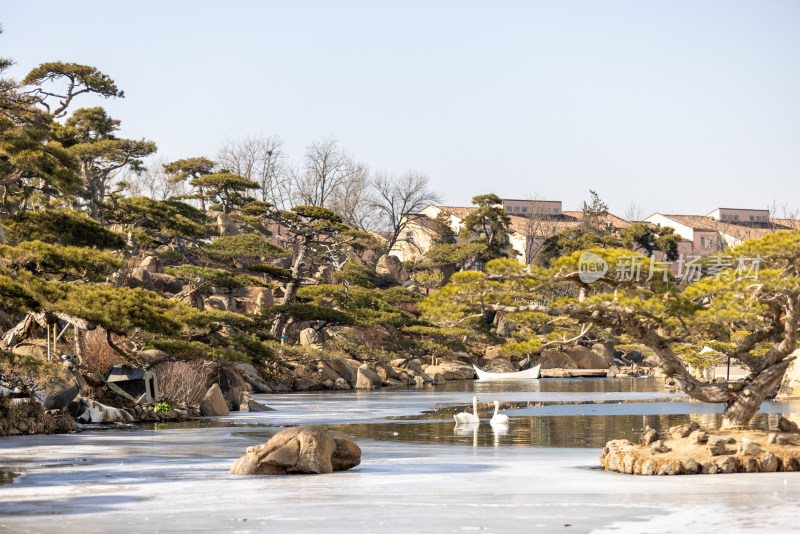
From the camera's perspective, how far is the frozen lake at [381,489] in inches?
293

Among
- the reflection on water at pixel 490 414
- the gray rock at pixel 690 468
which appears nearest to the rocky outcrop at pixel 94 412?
the reflection on water at pixel 490 414

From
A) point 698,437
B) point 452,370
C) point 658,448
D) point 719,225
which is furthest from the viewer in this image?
point 719,225

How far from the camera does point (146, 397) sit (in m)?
20.9

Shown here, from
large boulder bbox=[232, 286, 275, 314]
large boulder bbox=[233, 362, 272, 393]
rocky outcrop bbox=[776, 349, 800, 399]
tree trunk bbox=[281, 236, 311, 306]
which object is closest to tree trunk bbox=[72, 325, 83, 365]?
large boulder bbox=[233, 362, 272, 393]

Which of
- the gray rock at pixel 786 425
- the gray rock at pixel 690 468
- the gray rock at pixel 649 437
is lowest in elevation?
the gray rock at pixel 690 468

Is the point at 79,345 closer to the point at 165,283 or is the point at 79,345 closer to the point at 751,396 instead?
the point at 751,396

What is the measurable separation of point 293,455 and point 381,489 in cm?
170

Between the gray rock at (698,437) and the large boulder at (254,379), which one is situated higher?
the gray rock at (698,437)

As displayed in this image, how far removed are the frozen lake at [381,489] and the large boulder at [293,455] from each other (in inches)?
10.1

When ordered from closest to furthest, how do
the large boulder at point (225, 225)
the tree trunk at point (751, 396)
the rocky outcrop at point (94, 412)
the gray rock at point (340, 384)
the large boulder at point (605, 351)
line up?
the tree trunk at point (751, 396), the rocky outcrop at point (94, 412), the gray rock at point (340, 384), the large boulder at point (225, 225), the large boulder at point (605, 351)

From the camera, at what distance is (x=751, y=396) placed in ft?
39.6

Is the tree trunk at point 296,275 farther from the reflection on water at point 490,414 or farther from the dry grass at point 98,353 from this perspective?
the dry grass at point 98,353

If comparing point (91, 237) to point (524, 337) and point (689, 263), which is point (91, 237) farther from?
point (689, 263)

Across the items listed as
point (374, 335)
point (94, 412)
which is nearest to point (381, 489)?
point (94, 412)
